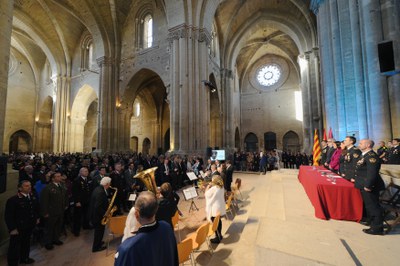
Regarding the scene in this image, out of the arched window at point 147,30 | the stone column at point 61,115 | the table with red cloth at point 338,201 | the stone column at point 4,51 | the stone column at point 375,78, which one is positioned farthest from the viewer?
the stone column at point 61,115

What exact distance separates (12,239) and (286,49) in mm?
27199

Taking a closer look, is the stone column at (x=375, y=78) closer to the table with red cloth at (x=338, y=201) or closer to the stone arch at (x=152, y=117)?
the table with red cloth at (x=338, y=201)

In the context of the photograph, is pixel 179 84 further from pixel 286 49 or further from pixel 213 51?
pixel 286 49

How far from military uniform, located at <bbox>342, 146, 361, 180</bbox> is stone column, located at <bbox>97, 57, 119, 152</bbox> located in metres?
15.5

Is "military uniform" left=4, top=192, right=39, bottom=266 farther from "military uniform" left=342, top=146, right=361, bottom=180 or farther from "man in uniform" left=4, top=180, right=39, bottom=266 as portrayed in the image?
"military uniform" left=342, top=146, right=361, bottom=180

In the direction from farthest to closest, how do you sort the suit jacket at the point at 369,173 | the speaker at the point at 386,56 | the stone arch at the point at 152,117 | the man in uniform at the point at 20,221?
the stone arch at the point at 152,117 < the speaker at the point at 386,56 < the suit jacket at the point at 369,173 < the man in uniform at the point at 20,221

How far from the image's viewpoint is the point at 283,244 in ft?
8.90

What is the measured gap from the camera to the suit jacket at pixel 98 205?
359 cm

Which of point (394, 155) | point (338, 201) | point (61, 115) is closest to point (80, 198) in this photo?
point (338, 201)

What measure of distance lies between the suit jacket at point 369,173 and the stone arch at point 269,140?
22.8m

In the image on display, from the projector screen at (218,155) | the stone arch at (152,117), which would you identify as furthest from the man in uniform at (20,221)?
the stone arch at (152,117)

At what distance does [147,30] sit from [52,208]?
16107 mm

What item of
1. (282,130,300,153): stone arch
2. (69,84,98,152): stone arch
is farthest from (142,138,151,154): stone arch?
(282,130,300,153): stone arch

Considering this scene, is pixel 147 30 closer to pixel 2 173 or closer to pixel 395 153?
pixel 2 173
